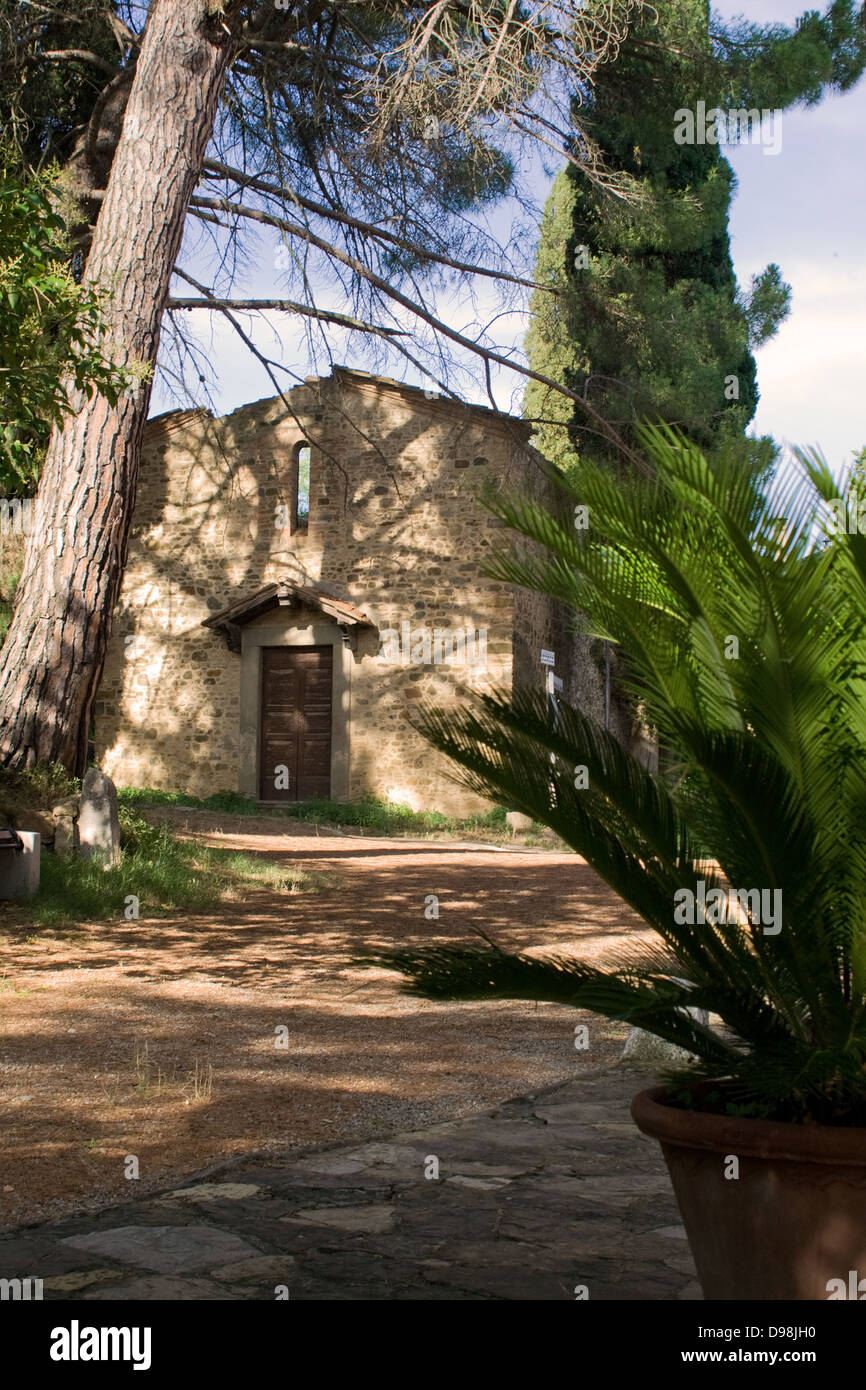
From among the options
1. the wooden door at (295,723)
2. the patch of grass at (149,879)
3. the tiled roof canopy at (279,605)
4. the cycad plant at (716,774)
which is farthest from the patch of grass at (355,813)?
the cycad plant at (716,774)

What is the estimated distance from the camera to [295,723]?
19.1 m

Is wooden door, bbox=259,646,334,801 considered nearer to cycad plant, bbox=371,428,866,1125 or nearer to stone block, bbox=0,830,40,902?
stone block, bbox=0,830,40,902

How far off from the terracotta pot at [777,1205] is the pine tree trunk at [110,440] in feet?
26.7

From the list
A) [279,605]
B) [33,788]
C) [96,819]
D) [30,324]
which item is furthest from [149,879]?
[279,605]

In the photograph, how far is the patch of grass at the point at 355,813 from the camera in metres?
17.4

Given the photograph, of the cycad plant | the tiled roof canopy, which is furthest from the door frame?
the cycad plant

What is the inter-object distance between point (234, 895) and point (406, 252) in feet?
21.8

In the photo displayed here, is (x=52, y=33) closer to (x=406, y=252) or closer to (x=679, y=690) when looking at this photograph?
(x=406, y=252)

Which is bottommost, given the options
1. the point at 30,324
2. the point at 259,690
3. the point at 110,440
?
the point at 259,690

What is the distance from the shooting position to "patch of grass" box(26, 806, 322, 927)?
9000 mm

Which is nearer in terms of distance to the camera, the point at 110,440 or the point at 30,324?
the point at 30,324

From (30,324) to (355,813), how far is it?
1245 cm

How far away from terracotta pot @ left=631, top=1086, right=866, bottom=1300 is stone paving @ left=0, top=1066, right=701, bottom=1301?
1.54ft

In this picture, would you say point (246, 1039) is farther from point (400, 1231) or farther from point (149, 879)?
point (149, 879)
